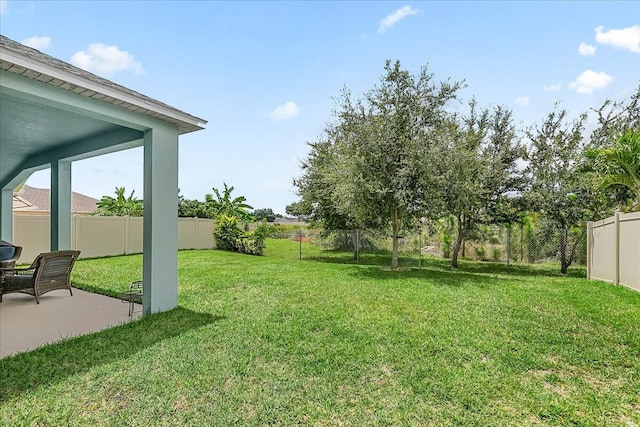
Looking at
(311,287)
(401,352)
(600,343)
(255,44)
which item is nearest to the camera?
(401,352)

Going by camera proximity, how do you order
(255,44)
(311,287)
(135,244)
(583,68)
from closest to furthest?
1. (311,287)
2. (255,44)
3. (583,68)
4. (135,244)

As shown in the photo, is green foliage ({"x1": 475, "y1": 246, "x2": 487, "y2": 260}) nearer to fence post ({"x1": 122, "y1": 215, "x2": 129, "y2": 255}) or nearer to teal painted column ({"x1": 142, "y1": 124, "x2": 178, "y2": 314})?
teal painted column ({"x1": 142, "y1": 124, "x2": 178, "y2": 314})

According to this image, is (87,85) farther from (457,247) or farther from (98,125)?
(457,247)

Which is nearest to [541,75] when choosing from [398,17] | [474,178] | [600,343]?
[474,178]

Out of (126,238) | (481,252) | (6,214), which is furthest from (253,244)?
(481,252)

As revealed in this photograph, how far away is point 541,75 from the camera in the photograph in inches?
415

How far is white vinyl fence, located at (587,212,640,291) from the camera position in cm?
726

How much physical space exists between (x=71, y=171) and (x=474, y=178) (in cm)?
1239

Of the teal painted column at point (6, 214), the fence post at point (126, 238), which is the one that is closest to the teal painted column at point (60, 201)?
the teal painted column at point (6, 214)

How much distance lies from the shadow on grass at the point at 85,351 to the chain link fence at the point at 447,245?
9.77 metres

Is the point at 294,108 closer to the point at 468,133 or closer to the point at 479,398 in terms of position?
the point at 468,133

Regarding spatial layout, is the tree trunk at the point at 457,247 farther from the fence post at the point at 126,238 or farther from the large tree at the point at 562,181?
the fence post at the point at 126,238

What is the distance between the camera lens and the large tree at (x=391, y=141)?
10398 millimetres

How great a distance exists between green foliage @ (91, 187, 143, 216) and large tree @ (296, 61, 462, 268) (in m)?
16.1
